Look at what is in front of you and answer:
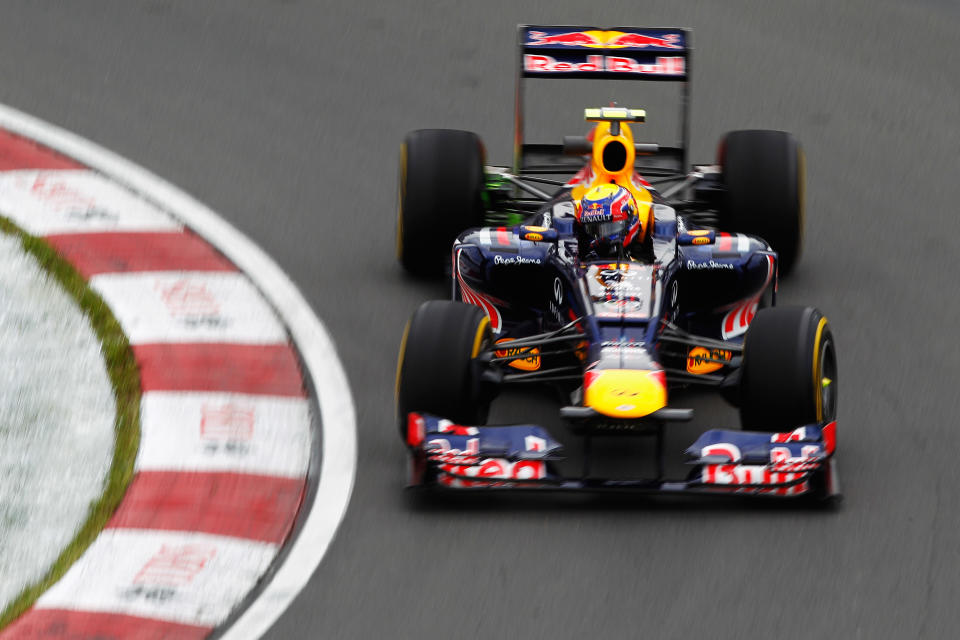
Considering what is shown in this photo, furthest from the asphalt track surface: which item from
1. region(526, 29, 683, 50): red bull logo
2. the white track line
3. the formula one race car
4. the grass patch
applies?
region(526, 29, 683, 50): red bull logo

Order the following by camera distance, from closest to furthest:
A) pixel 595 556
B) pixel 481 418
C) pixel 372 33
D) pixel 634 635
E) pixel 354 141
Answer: pixel 634 635
pixel 595 556
pixel 481 418
pixel 354 141
pixel 372 33

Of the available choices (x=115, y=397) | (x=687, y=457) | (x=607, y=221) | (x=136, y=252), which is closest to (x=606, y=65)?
(x=607, y=221)

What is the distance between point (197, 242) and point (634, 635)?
170 inches

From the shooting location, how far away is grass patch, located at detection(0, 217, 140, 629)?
7149 mm

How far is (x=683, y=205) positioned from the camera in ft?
32.4

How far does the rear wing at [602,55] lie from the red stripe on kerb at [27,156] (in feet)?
9.47

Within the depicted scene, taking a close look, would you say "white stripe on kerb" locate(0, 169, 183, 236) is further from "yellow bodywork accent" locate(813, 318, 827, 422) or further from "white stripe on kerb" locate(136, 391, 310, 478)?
"yellow bodywork accent" locate(813, 318, 827, 422)

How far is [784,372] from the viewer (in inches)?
300

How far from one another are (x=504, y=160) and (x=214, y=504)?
4.44 meters

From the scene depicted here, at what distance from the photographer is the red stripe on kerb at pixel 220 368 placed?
8.59m

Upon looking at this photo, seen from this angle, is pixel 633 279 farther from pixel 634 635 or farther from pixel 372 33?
pixel 372 33

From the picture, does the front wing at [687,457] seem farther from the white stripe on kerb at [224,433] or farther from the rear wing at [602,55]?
the rear wing at [602,55]

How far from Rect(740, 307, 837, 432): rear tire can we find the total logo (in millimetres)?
2508

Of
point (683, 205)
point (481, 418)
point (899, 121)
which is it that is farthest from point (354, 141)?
point (481, 418)
